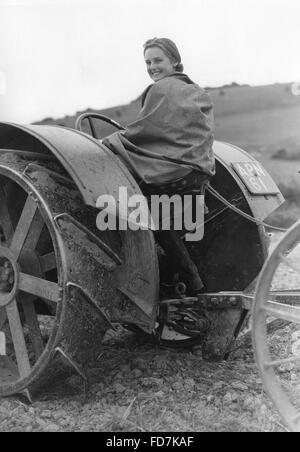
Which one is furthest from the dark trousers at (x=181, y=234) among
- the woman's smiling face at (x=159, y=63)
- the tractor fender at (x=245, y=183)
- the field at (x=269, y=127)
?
the field at (x=269, y=127)

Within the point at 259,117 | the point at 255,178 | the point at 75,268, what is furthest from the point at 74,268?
the point at 259,117

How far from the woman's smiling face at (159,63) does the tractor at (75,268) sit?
451 mm

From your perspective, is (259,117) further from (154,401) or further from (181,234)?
(154,401)

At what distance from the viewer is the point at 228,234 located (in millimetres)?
3646

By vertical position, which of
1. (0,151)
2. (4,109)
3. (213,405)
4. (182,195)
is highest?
(4,109)

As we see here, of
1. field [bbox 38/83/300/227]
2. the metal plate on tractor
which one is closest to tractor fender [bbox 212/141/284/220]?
the metal plate on tractor

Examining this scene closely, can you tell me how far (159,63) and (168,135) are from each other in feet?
1.36

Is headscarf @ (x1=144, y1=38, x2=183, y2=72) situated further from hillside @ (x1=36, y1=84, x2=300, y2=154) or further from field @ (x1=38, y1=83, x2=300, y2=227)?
hillside @ (x1=36, y1=84, x2=300, y2=154)

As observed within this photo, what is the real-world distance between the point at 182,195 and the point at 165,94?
0.50m

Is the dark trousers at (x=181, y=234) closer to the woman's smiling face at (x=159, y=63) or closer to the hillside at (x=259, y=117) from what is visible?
the woman's smiling face at (x=159, y=63)

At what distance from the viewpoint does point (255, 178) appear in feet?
11.9

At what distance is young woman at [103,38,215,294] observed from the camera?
2.91 metres

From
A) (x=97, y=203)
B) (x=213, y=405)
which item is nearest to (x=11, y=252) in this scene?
(x=97, y=203)
